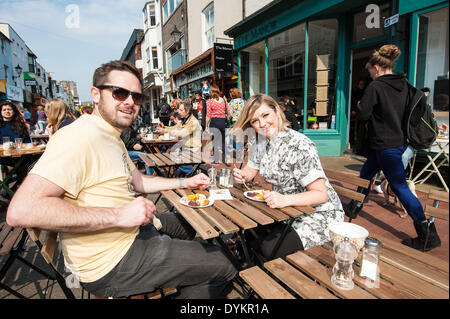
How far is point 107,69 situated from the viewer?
66.3 inches

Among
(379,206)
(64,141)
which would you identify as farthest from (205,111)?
(64,141)

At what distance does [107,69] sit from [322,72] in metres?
6.45

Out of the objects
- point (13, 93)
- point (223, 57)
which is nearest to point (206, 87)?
point (223, 57)

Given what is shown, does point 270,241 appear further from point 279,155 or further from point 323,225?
point 279,155

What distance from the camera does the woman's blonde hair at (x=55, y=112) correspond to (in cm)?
467

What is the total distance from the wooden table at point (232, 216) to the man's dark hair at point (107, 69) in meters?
0.99

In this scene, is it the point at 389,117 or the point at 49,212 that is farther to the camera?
the point at 389,117

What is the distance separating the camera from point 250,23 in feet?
28.4

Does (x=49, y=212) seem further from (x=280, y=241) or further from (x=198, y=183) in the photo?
(x=280, y=241)

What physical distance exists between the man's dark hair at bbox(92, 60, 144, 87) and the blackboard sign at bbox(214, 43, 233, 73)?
877cm

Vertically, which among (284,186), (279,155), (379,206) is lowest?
(379,206)

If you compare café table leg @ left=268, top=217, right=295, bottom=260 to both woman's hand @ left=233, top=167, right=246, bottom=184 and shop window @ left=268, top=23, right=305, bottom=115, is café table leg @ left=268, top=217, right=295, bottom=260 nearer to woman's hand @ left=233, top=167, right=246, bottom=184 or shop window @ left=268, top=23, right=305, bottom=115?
woman's hand @ left=233, top=167, right=246, bottom=184
